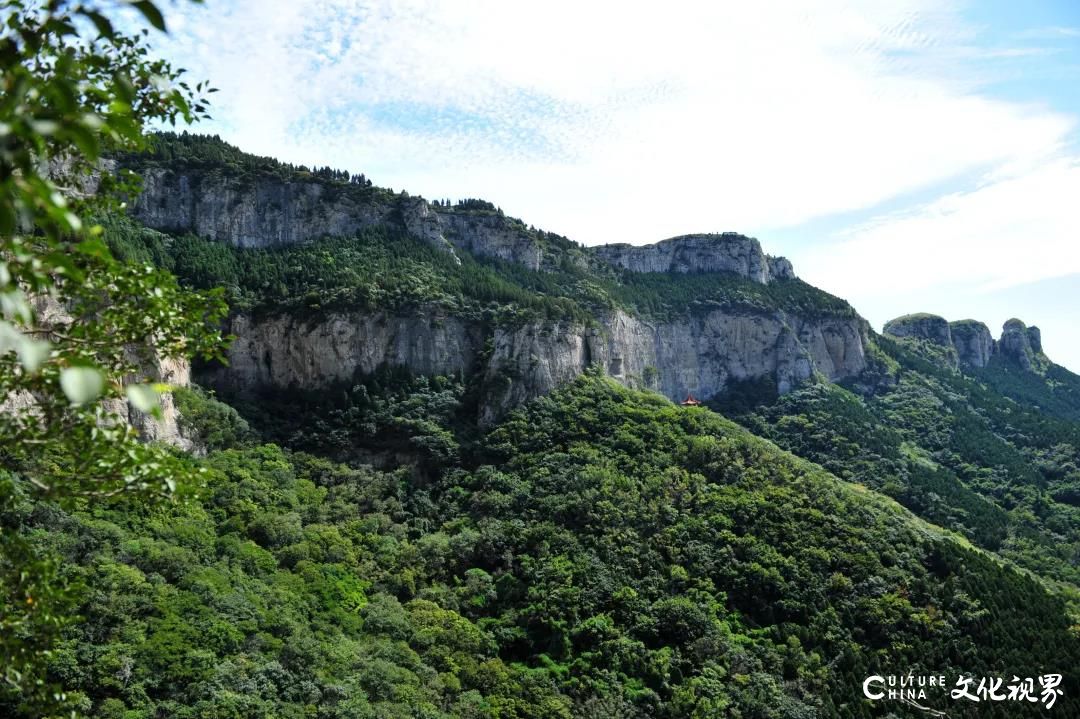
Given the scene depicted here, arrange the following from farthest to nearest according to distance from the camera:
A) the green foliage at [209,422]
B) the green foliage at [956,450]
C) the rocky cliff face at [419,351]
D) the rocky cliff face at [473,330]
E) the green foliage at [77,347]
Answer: the rocky cliff face at [473,330] → the rocky cliff face at [419,351] → the green foliage at [956,450] → the green foliage at [209,422] → the green foliage at [77,347]

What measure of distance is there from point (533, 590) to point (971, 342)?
115770 millimetres

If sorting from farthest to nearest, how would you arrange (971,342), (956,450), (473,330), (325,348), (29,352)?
1. (971,342)
2. (956,450)
3. (473,330)
4. (325,348)
5. (29,352)

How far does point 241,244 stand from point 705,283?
222ft

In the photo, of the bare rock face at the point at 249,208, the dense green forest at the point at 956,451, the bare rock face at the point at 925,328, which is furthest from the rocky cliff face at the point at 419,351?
the bare rock face at the point at 925,328

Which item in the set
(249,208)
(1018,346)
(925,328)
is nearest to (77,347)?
(249,208)

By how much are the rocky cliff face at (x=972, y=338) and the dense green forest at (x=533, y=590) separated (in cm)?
8587

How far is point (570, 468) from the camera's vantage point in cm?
5588

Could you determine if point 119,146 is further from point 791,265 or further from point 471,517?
point 791,265

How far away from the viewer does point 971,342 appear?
425 feet

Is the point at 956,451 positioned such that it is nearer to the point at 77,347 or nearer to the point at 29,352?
the point at 77,347

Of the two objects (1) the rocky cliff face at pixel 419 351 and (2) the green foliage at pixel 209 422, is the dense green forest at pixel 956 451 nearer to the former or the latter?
(1) the rocky cliff face at pixel 419 351

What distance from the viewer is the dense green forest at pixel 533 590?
1287 inches

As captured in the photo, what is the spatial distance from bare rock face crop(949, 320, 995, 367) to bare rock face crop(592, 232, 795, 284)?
131 feet

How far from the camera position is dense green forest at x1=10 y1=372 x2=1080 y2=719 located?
1287 inches
